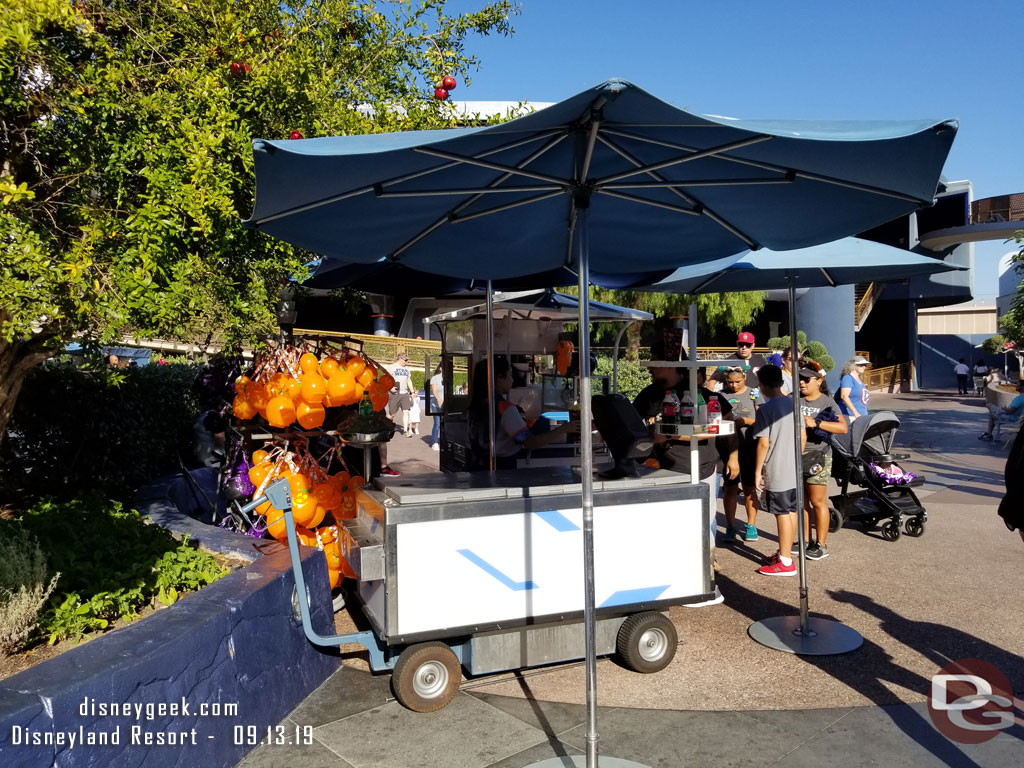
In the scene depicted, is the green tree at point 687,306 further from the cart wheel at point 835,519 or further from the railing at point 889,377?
the cart wheel at point 835,519

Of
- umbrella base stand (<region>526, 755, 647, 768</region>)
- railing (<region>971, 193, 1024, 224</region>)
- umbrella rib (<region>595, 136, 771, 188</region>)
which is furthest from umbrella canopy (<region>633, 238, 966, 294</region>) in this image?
railing (<region>971, 193, 1024, 224</region>)

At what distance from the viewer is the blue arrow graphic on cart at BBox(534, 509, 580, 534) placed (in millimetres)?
4027

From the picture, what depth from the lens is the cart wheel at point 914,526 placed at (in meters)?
7.71

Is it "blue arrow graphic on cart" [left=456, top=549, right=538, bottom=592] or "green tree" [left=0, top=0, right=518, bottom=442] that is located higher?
"green tree" [left=0, top=0, right=518, bottom=442]

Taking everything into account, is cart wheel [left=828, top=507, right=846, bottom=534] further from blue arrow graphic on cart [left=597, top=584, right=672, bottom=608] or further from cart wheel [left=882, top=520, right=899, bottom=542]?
blue arrow graphic on cart [left=597, top=584, right=672, bottom=608]

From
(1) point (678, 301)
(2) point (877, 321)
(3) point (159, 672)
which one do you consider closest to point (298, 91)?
(3) point (159, 672)

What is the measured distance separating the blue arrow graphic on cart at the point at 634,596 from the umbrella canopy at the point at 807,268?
2.38 m

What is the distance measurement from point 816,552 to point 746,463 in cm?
101

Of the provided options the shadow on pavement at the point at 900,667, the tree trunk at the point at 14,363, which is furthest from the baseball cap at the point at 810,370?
the tree trunk at the point at 14,363

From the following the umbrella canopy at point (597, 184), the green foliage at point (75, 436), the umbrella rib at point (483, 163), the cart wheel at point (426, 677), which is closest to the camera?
the umbrella canopy at point (597, 184)

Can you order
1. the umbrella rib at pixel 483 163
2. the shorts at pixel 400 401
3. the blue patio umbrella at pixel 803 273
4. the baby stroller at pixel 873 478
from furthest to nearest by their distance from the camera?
the shorts at pixel 400 401
the baby stroller at pixel 873 478
the blue patio umbrella at pixel 803 273
the umbrella rib at pixel 483 163

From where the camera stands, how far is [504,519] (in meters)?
3.95

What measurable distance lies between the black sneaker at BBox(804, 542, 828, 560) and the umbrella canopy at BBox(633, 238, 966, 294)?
238 centimetres
